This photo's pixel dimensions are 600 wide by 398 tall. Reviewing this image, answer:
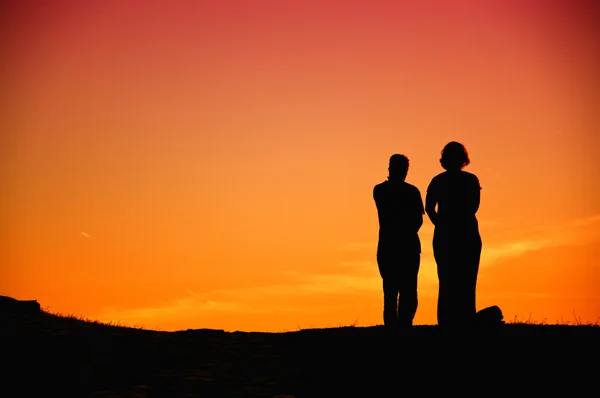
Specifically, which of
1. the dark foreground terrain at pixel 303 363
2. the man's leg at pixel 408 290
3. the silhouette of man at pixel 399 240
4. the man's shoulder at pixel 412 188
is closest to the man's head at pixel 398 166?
the silhouette of man at pixel 399 240

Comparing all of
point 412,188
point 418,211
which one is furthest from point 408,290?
point 412,188

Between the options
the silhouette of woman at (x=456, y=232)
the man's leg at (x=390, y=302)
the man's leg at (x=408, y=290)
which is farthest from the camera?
the man's leg at (x=390, y=302)

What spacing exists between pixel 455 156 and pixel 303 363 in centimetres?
385

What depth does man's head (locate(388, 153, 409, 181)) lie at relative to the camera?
46.1ft

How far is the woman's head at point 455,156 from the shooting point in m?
13.0

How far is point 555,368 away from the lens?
1113 centimetres

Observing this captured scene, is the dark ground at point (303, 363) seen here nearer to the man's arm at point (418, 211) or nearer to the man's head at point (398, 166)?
the man's arm at point (418, 211)

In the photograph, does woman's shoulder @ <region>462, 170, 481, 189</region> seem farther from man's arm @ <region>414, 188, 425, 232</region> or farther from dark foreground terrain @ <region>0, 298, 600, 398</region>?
dark foreground terrain @ <region>0, 298, 600, 398</region>

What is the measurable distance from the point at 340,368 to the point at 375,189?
3.66 metres

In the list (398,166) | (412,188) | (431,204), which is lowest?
(431,204)

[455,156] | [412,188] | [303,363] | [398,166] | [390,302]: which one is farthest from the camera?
[390,302]

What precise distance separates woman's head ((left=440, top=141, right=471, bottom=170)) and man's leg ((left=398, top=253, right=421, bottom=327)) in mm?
1913

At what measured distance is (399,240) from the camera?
1420 centimetres

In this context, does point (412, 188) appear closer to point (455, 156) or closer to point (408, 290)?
point (455, 156)
